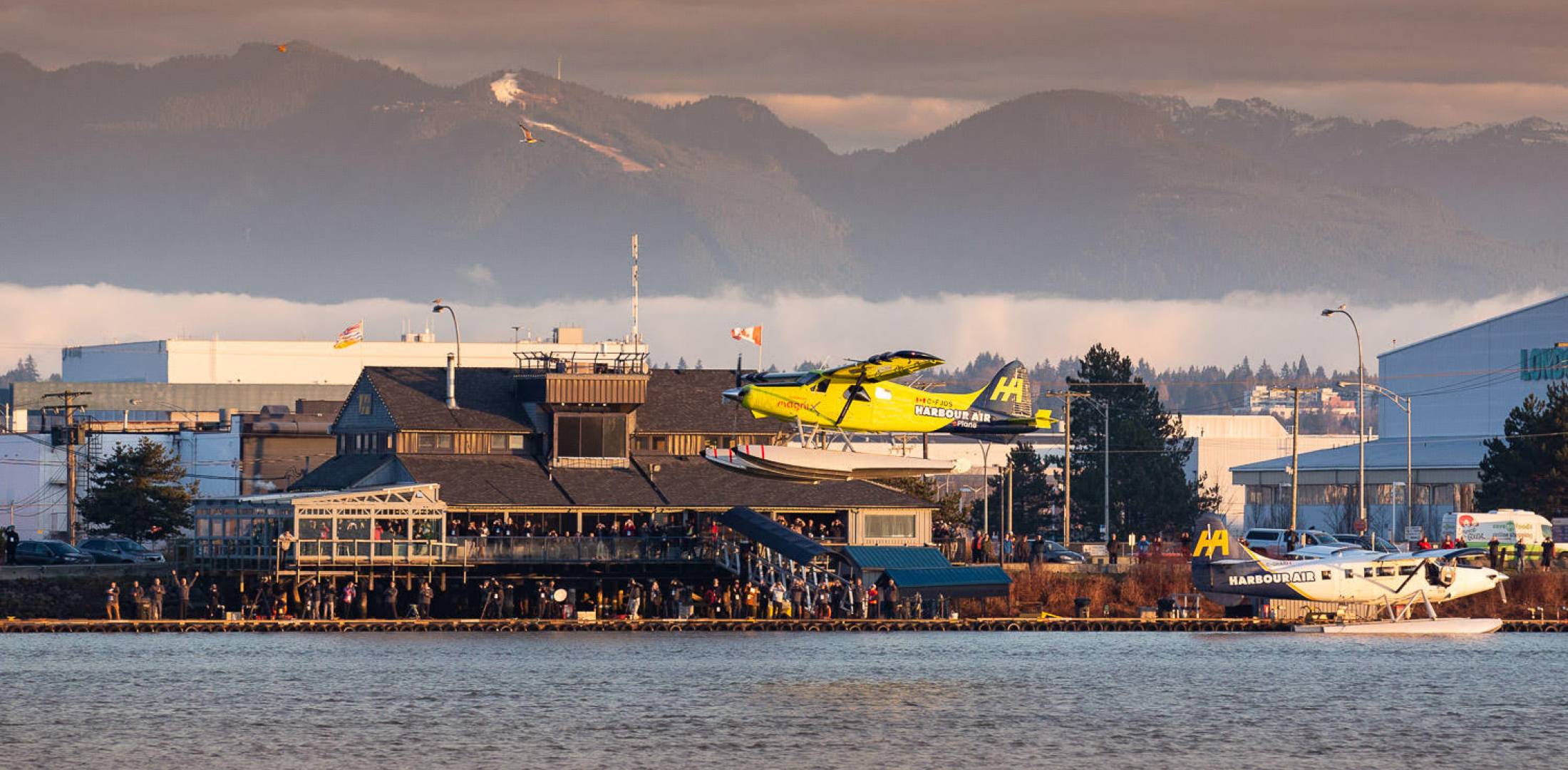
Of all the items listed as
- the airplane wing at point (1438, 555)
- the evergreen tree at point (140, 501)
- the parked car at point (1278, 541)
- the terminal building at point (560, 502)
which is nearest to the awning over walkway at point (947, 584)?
the terminal building at point (560, 502)

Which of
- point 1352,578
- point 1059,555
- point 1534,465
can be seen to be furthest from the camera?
point 1534,465

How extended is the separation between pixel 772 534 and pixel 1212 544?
20317 millimetres

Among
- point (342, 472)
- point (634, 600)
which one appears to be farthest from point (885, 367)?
point (342, 472)

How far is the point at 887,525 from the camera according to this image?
107 metres

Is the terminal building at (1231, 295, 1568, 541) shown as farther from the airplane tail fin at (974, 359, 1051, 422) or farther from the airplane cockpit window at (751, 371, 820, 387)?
the airplane cockpit window at (751, 371, 820, 387)

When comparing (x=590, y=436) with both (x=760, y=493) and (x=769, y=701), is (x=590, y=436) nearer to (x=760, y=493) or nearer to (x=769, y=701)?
(x=760, y=493)

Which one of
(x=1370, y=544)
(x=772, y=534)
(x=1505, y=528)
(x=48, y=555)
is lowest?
(x=48, y=555)

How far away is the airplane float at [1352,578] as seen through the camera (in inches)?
3927

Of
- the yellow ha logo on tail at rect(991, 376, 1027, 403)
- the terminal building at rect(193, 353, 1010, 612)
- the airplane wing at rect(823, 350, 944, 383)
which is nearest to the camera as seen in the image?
the airplane wing at rect(823, 350, 944, 383)

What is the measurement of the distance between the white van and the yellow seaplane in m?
46.9

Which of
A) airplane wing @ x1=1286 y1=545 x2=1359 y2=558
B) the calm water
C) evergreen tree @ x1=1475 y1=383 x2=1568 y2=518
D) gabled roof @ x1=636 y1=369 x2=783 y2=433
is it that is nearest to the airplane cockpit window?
the calm water

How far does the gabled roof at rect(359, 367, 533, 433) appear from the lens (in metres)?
110

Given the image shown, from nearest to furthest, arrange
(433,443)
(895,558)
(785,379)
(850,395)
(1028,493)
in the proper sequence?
(785,379), (850,395), (895,558), (433,443), (1028,493)

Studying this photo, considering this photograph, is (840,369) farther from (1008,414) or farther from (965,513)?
(965,513)
